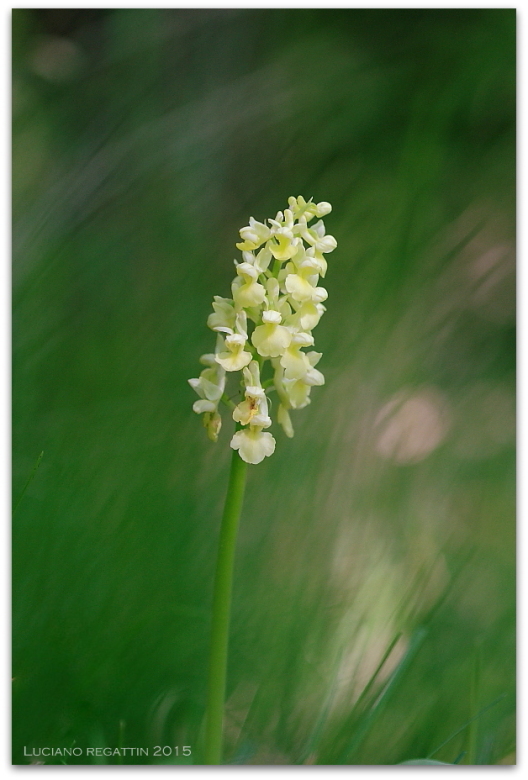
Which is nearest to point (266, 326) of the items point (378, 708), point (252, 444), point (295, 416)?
point (252, 444)

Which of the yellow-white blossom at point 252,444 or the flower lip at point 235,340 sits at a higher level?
the flower lip at point 235,340

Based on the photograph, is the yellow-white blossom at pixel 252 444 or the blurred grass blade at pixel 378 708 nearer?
the yellow-white blossom at pixel 252 444

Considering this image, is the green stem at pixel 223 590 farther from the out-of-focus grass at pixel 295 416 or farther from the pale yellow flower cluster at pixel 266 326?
the out-of-focus grass at pixel 295 416

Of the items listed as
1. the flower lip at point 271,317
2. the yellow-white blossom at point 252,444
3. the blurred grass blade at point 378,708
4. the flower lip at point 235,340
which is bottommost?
the blurred grass blade at point 378,708

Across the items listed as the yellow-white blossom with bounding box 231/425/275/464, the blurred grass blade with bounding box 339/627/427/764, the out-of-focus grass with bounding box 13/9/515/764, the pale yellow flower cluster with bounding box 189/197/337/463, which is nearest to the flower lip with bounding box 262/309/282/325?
the pale yellow flower cluster with bounding box 189/197/337/463

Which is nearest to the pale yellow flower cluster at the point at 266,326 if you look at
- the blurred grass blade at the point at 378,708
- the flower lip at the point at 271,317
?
the flower lip at the point at 271,317

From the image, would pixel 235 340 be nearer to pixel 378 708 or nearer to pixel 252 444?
pixel 252 444
